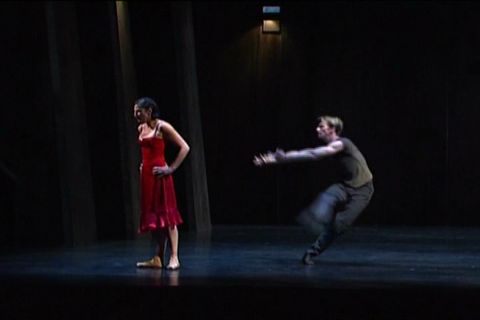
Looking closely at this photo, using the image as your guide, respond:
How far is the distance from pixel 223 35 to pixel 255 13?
2.04 feet

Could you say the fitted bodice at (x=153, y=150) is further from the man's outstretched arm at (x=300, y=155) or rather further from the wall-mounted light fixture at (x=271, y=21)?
the wall-mounted light fixture at (x=271, y=21)

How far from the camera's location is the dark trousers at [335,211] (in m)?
10.2

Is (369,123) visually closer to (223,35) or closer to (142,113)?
(223,35)

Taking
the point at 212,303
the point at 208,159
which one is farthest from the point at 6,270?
the point at 208,159

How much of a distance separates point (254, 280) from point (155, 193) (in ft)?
5.12

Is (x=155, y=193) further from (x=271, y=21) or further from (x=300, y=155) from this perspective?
(x=271, y=21)

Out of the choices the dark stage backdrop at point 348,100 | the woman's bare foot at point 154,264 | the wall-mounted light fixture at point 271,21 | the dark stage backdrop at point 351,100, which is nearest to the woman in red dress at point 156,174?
the woman's bare foot at point 154,264

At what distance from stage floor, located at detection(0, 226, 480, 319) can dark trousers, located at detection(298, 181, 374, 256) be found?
1.07 feet

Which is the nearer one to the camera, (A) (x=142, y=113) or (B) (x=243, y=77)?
(A) (x=142, y=113)

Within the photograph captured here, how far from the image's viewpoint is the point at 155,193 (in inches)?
385

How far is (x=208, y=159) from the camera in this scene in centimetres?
1666

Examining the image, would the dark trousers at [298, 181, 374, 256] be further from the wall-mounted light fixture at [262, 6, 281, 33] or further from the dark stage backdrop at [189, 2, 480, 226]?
the wall-mounted light fixture at [262, 6, 281, 33]

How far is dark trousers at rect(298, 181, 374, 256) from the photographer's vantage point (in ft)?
33.5

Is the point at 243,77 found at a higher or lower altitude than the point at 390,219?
higher
